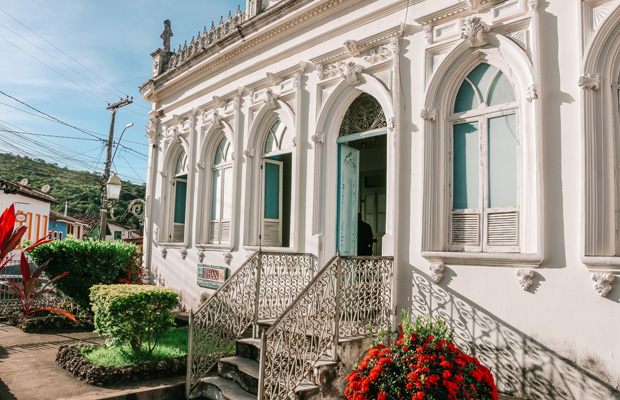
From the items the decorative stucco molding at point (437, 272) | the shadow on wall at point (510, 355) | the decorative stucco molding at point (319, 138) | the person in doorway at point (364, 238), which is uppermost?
the decorative stucco molding at point (319, 138)

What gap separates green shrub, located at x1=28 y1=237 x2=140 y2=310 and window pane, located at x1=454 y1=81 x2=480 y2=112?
26.4 feet

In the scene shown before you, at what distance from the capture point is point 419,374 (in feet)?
14.6

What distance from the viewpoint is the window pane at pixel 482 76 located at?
20.5 feet

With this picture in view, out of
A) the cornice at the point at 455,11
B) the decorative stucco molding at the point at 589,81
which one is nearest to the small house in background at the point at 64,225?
the cornice at the point at 455,11

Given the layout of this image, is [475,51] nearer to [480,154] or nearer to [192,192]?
[480,154]

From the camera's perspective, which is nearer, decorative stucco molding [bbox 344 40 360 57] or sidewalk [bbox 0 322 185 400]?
sidewalk [bbox 0 322 185 400]

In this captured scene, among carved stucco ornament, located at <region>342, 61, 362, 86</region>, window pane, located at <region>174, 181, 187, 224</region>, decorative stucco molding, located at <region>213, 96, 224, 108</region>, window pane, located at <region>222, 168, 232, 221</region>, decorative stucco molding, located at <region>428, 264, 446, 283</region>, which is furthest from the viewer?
window pane, located at <region>174, 181, 187, 224</region>

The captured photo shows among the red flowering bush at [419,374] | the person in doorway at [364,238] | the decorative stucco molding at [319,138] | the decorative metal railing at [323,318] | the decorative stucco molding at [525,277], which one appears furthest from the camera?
the person in doorway at [364,238]

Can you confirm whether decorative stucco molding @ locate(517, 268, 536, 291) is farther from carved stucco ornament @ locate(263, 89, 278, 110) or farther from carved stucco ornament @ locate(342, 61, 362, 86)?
carved stucco ornament @ locate(263, 89, 278, 110)

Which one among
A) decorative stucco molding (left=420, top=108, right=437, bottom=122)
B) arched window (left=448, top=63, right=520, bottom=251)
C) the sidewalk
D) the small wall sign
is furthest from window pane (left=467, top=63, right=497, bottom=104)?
the small wall sign

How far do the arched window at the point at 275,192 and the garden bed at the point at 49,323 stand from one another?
14.9 ft

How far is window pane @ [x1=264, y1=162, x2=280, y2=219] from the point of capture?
985 cm

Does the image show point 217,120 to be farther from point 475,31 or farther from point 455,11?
point 475,31

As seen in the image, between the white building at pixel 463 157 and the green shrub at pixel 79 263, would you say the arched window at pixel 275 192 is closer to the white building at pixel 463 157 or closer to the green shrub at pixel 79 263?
the white building at pixel 463 157
